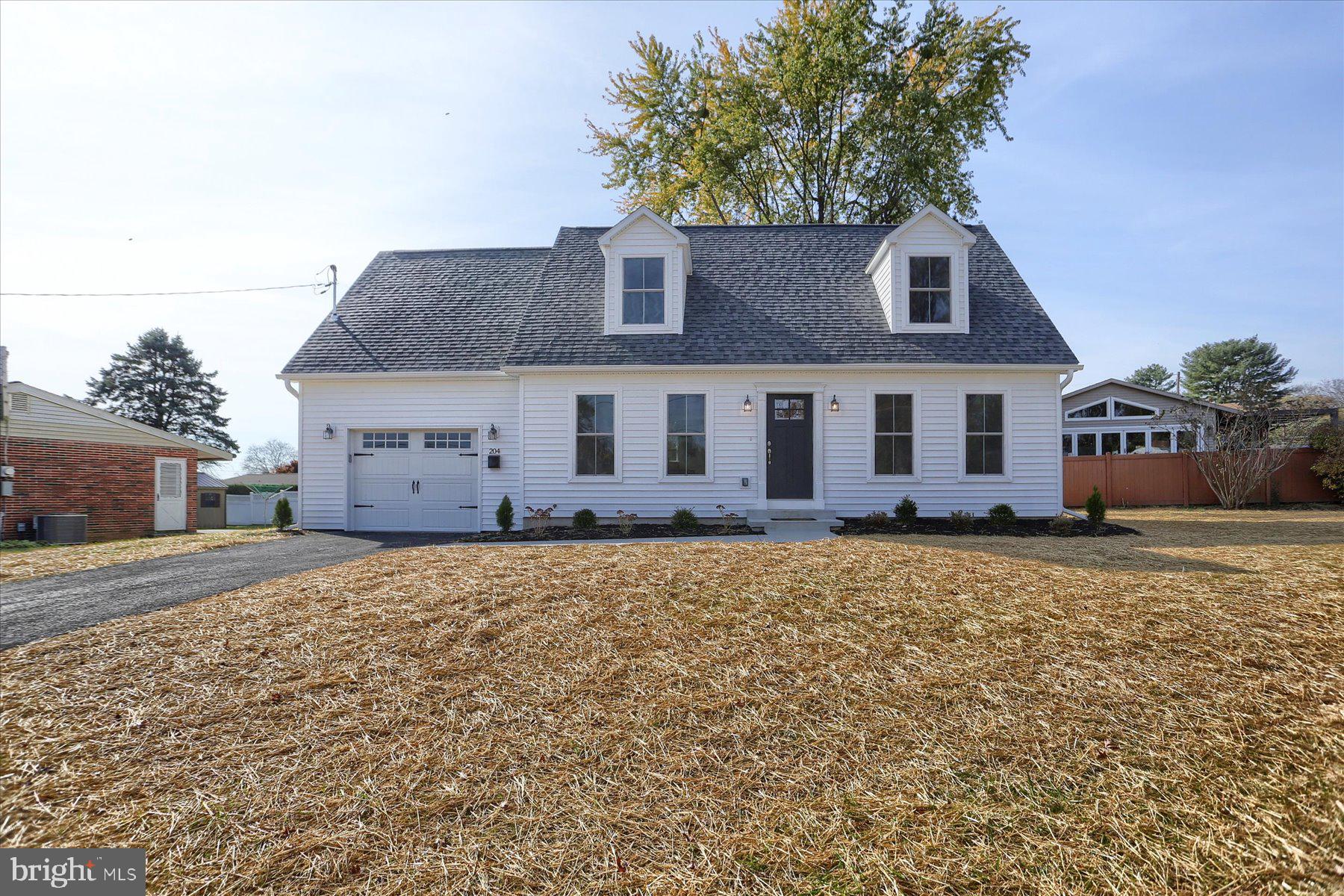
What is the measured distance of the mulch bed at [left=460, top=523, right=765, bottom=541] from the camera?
1007 centimetres

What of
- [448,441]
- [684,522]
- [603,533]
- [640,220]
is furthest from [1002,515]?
[448,441]

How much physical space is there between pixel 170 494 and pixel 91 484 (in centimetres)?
237

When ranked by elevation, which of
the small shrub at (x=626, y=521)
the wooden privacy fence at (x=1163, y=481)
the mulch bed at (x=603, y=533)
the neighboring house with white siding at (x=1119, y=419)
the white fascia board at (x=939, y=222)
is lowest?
the mulch bed at (x=603, y=533)

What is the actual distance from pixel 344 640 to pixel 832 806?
340 centimetres

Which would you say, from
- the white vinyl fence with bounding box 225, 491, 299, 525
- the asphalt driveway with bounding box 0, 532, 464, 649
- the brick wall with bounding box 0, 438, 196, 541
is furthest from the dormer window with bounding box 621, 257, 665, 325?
the white vinyl fence with bounding box 225, 491, 299, 525

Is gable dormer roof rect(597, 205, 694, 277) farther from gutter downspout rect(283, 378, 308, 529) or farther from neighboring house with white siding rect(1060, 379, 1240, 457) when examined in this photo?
neighboring house with white siding rect(1060, 379, 1240, 457)

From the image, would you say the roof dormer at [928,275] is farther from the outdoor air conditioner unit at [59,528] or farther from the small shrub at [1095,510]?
the outdoor air conditioner unit at [59,528]

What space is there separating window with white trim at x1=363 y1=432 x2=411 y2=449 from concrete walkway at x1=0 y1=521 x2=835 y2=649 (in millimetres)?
2643

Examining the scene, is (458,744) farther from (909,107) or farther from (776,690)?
(909,107)

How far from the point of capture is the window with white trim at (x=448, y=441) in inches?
492

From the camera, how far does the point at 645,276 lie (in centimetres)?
1223

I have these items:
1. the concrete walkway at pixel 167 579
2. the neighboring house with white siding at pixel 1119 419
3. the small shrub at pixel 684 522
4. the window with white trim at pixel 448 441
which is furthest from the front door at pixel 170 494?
the neighboring house with white siding at pixel 1119 419

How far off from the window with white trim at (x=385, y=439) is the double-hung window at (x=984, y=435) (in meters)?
11.4

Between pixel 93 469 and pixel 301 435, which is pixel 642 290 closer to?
pixel 301 435
